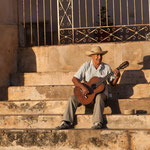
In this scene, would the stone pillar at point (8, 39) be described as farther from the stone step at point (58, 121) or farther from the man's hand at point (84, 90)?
the man's hand at point (84, 90)

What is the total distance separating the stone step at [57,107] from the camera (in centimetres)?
705

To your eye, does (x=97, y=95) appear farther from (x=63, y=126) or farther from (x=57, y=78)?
(x=57, y=78)

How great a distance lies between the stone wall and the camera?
870 centimetres

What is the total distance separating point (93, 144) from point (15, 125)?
162 cm

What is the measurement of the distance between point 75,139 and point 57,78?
2.48 meters

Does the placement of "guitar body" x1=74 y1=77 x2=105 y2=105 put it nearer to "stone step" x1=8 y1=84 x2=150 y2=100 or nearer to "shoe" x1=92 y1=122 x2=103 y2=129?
"shoe" x1=92 y1=122 x2=103 y2=129

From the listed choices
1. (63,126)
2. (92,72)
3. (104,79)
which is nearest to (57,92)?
(92,72)

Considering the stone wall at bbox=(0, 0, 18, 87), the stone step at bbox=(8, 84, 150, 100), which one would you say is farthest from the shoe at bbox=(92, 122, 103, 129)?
the stone wall at bbox=(0, 0, 18, 87)

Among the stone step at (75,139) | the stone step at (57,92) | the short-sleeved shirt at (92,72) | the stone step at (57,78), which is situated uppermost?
the short-sleeved shirt at (92,72)

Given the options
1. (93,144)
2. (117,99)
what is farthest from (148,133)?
(117,99)

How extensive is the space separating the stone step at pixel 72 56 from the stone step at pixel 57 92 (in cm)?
107

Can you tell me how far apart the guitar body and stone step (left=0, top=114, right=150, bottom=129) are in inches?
12.0

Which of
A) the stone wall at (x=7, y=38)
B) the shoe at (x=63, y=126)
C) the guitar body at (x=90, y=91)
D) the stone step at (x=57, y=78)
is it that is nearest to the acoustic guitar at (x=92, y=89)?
the guitar body at (x=90, y=91)

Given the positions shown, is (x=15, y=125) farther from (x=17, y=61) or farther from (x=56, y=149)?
(x=17, y=61)
